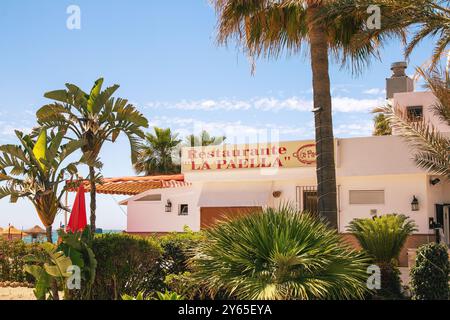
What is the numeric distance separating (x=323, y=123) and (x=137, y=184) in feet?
43.3

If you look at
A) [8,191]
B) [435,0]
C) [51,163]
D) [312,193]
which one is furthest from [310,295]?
[312,193]

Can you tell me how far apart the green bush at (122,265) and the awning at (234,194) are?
442 inches

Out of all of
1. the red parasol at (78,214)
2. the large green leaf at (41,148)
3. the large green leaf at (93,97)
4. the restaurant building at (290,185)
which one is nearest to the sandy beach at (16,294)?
the red parasol at (78,214)

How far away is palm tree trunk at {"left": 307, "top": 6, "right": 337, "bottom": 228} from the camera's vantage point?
13.7 meters

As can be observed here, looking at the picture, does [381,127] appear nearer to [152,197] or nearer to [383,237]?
[152,197]

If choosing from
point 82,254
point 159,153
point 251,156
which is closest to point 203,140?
point 159,153

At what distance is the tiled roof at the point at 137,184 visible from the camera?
24656 millimetres

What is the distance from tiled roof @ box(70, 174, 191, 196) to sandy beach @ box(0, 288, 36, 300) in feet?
29.4

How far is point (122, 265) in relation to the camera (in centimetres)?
1112

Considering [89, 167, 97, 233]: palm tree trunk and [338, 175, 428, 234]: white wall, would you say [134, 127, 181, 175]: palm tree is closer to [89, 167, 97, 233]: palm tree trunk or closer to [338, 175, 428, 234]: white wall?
[338, 175, 428, 234]: white wall

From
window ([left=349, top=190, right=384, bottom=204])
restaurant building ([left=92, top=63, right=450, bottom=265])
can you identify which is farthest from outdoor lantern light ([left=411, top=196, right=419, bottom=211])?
window ([left=349, top=190, right=384, bottom=204])
